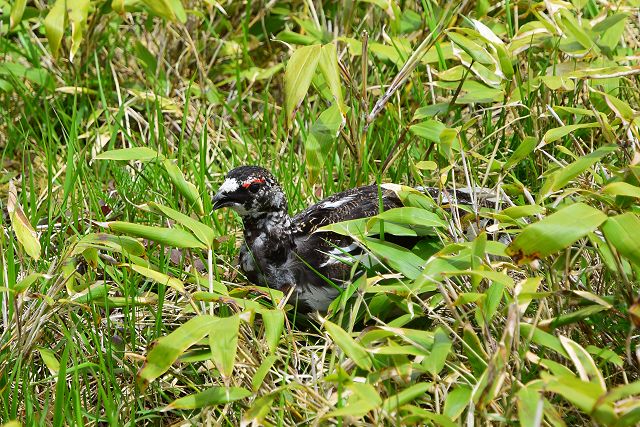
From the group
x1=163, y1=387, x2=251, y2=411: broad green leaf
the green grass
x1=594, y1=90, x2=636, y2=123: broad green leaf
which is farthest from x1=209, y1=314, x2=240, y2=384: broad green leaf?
x1=594, y1=90, x2=636, y2=123: broad green leaf

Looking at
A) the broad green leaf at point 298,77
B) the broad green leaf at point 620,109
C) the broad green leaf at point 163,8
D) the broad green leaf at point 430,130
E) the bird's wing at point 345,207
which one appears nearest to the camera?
the broad green leaf at point 620,109

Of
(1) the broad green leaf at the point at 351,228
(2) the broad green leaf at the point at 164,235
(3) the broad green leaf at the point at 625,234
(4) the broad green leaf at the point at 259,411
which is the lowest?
(4) the broad green leaf at the point at 259,411

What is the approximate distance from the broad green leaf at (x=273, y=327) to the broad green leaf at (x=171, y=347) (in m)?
0.14

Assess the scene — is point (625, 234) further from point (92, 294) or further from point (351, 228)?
point (92, 294)

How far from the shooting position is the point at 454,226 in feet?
9.68

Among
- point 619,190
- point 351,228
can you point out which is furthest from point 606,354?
point 351,228

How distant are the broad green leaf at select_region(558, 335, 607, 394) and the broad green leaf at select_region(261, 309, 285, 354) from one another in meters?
Answer: 0.70

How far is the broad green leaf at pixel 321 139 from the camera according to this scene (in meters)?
3.30

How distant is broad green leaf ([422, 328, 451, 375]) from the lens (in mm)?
2371

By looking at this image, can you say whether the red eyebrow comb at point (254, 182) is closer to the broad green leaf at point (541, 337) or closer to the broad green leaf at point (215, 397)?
the broad green leaf at point (215, 397)

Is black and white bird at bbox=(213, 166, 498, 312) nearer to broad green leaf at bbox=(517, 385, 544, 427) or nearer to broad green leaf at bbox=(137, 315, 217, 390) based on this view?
broad green leaf at bbox=(137, 315, 217, 390)

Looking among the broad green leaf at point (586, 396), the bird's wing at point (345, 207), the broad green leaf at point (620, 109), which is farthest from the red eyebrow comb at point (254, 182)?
the broad green leaf at point (586, 396)

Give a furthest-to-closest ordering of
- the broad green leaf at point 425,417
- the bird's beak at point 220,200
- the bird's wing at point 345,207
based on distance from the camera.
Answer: the bird's wing at point 345,207, the bird's beak at point 220,200, the broad green leaf at point 425,417

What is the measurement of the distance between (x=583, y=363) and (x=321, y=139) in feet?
4.42
